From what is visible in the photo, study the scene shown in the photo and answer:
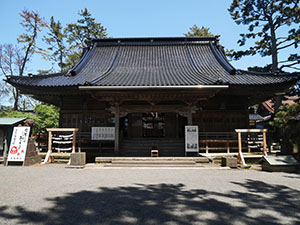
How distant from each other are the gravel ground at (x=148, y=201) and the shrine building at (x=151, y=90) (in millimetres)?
4116

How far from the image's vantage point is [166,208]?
10.5 ft

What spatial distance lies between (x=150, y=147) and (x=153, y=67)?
547 cm

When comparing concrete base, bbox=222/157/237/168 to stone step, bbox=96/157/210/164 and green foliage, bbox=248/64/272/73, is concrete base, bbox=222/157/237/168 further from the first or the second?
green foliage, bbox=248/64/272/73

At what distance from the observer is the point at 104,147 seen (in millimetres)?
10039

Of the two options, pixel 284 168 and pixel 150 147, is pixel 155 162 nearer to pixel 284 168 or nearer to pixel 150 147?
pixel 150 147

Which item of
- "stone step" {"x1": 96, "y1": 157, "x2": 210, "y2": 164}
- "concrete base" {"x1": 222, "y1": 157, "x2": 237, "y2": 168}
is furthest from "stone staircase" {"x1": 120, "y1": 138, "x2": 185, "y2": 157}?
"concrete base" {"x1": 222, "y1": 157, "x2": 237, "y2": 168}

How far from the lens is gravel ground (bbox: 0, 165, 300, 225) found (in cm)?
280

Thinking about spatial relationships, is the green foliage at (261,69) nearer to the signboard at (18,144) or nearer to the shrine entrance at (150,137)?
the shrine entrance at (150,137)

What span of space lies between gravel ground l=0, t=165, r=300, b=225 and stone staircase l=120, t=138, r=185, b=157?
4.53m

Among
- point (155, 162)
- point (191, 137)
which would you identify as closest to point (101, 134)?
point (155, 162)

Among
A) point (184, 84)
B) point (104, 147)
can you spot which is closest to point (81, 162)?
point (104, 147)

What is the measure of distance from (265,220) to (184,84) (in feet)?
19.8

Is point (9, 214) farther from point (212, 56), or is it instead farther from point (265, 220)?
point (212, 56)

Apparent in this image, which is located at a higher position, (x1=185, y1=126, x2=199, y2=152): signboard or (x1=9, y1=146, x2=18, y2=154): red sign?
(x1=185, y1=126, x2=199, y2=152): signboard
